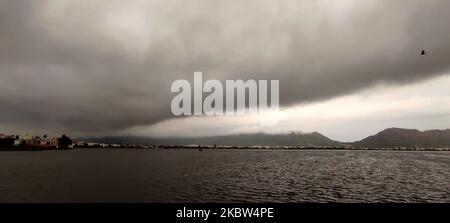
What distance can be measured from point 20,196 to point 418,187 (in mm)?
82945
